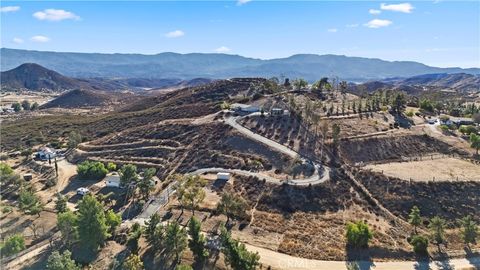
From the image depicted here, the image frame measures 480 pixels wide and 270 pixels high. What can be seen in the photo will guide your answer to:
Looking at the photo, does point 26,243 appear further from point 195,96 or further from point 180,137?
point 195,96

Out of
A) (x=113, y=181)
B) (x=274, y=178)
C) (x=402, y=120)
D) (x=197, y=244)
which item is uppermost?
(x=402, y=120)

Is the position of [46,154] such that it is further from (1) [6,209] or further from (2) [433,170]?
(2) [433,170]

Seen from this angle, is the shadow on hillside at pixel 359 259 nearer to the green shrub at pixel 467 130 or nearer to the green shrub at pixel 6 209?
the green shrub at pixel 467 130

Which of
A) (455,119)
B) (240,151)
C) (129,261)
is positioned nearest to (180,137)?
(240,151)

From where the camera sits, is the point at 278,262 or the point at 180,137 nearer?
the point at 278,262

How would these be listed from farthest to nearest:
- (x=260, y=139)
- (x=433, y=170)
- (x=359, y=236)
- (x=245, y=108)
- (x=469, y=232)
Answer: (x=245, y=108), (x=260, y=139), (x=433, y=170), (x=469, y=232), (x=359, y=236)

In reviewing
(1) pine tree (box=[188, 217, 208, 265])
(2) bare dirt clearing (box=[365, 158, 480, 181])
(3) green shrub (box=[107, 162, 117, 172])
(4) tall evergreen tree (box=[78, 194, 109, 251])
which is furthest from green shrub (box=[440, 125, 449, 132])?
(4) tall evergreen tree (box=[78, 194, 109, 251])

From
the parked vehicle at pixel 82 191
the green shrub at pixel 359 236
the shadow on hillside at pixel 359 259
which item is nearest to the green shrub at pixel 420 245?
the green shrub at pixel 359 236

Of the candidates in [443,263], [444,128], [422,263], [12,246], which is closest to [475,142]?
[444,128]

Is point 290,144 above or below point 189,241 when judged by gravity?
above
